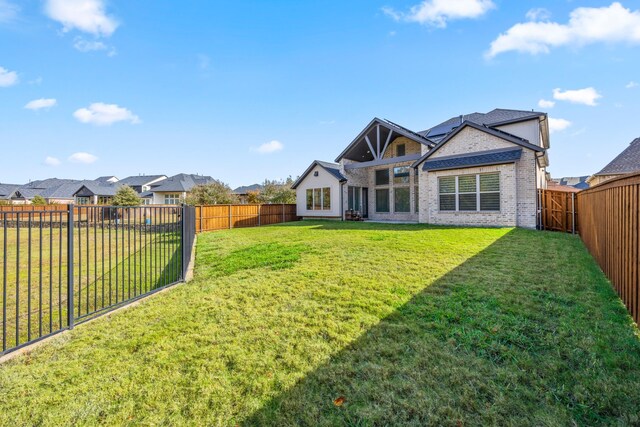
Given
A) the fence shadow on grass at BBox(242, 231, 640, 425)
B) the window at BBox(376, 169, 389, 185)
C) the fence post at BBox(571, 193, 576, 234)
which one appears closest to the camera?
the fence shadow on grass at BBox(242, 231, 640, 425)

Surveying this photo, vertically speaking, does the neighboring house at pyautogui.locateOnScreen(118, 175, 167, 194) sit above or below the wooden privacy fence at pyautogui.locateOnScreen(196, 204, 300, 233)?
above

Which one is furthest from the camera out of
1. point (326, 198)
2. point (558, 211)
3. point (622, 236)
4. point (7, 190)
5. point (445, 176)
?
point (7, 190)

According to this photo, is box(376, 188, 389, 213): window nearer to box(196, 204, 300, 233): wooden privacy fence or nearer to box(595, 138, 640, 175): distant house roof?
box(196, 204, 300, 233): wooden privacy fence

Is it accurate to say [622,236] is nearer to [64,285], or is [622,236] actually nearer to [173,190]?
[64,285]

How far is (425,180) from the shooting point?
15094 mm

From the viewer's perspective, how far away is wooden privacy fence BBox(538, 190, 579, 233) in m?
11.4

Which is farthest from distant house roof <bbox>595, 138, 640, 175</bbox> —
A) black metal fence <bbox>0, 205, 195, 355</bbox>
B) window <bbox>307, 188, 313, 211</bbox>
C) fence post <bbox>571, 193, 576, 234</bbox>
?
black metal fence <bbox>0, 205, 195, 355</bbox>

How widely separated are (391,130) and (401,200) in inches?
183

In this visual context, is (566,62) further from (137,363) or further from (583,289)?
(137,363)

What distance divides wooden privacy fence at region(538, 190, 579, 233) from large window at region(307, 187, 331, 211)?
11967 millimetres

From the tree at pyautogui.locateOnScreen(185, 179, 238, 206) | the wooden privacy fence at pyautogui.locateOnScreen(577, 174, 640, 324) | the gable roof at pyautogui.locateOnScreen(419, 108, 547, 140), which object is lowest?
the wooden privacy fence at pyautogui.locateOnScreen(577, 174, 640, 324)

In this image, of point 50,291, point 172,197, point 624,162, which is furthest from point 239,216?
point 172,197

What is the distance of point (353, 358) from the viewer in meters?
2.85

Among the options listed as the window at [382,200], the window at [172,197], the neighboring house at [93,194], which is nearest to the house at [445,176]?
the window at [382,200]
